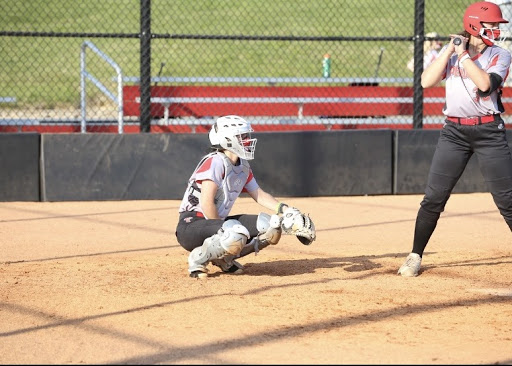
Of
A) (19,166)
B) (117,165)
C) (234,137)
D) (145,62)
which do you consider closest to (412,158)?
(145,62)

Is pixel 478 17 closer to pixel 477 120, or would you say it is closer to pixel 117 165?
pixel 477 120

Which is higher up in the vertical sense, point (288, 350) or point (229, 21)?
point (229, 21)

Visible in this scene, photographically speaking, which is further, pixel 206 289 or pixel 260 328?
pixel 206 289

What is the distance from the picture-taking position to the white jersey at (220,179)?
6488 mm

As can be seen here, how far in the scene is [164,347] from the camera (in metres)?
4.64

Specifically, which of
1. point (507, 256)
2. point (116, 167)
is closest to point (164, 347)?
point (507, 256)

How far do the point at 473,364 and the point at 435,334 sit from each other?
0.64m

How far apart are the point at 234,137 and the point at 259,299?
51.5 inches

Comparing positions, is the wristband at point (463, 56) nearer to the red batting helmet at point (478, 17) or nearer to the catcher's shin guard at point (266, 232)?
the red batting helmet at point (478, 17)

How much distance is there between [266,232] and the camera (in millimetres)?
6383

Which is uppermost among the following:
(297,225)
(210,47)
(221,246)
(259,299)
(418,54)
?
(418,54)

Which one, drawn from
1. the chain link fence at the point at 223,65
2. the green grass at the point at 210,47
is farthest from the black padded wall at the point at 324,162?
the green grass at the point at 210,47

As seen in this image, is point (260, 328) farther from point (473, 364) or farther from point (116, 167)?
point (116, 167)

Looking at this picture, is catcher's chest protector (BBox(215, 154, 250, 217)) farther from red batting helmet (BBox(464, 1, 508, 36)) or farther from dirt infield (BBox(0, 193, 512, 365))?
red batting helmet (BBox(464, 1, 508, 36))
